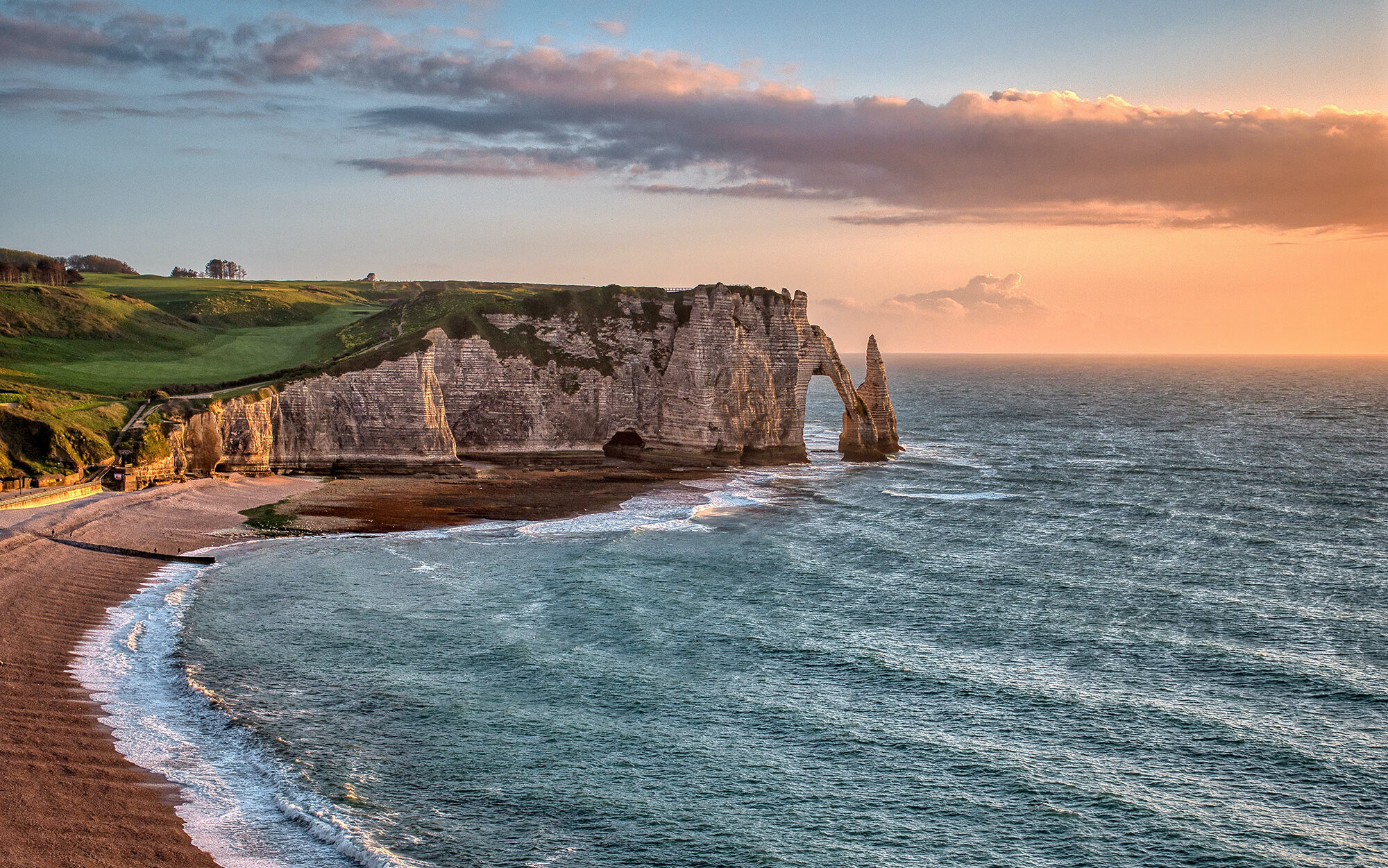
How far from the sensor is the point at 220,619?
119 feet

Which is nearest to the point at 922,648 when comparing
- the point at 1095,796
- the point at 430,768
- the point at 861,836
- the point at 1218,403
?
the point at 1095,796

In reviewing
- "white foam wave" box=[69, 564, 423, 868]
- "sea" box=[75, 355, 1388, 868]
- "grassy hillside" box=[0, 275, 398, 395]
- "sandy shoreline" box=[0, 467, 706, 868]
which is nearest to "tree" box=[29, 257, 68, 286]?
"grassy hillside" box=[0, 275, 398, 395]

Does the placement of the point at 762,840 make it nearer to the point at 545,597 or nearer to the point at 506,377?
the point at 545,597

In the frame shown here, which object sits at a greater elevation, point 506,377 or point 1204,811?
point 506,377

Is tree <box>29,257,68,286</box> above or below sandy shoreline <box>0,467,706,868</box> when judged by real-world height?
above

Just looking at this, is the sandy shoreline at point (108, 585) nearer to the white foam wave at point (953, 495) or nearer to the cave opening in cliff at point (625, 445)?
the cave opening in cliff at point (625, 445)

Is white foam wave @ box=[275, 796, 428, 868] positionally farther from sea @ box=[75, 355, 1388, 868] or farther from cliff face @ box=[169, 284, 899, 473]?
cliff face @ box=[169, 284, 899, 473]

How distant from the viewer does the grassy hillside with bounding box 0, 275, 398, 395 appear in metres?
74.1

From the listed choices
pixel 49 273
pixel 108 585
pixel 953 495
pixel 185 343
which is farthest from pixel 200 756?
pixel 49 273

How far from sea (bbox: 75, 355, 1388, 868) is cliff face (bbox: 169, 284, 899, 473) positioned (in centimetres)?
2001

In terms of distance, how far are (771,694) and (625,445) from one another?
54223 mm

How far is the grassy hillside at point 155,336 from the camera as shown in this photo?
74062 millimetres

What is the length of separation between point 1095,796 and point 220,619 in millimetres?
29521

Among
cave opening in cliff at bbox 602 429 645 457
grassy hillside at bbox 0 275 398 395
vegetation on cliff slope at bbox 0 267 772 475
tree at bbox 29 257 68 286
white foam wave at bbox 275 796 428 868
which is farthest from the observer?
tree at bbox 29 257 68 286
